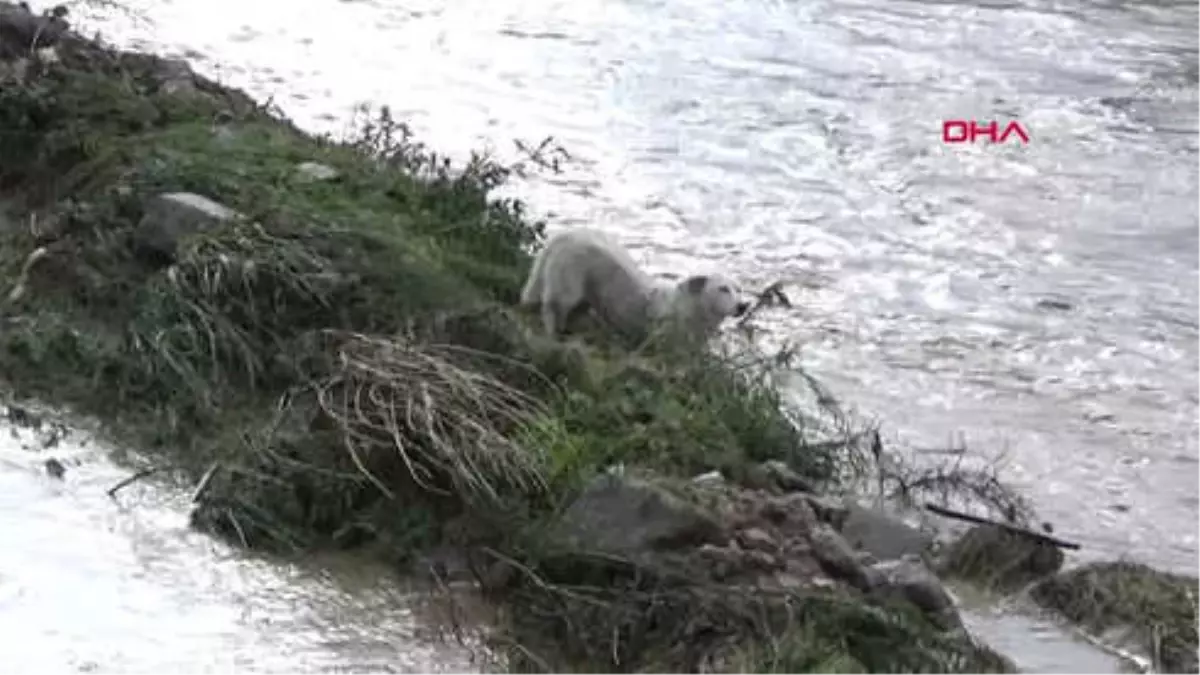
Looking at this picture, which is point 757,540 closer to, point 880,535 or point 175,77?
point 880,535

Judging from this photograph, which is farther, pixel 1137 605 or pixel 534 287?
pixel 534 287

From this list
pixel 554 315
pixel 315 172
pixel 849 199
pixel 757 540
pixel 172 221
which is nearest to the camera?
pixel 757 540

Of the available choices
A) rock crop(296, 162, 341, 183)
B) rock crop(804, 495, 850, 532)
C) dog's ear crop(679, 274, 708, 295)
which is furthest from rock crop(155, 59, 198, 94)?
rock crop(804, 495, 850, 532)

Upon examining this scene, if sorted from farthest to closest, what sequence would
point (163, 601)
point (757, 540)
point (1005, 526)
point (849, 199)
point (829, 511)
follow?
point (849, 199), point (1005, 526), point (829, 511), point (757, 540), point (163, 601)

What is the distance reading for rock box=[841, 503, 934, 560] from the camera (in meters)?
6.81

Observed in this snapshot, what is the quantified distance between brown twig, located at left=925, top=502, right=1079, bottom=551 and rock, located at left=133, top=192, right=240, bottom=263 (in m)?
2.72

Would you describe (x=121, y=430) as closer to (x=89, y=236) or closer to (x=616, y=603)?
(x=89, y=236)

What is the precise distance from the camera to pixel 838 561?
20.7 ft

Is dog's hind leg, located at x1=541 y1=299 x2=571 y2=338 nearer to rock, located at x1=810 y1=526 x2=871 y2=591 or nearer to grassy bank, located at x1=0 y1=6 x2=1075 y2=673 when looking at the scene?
grassy bank, located at x1=0 y1=6 x2=1075 y2=673

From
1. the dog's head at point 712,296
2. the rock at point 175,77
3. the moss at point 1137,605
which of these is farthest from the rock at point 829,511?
the rock at point 175,77

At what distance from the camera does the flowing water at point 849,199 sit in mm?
6383

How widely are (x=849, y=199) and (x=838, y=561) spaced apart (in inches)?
202

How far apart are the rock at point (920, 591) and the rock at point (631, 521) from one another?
0.47 m

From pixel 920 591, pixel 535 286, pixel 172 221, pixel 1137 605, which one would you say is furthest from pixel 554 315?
pixel 1137 605
